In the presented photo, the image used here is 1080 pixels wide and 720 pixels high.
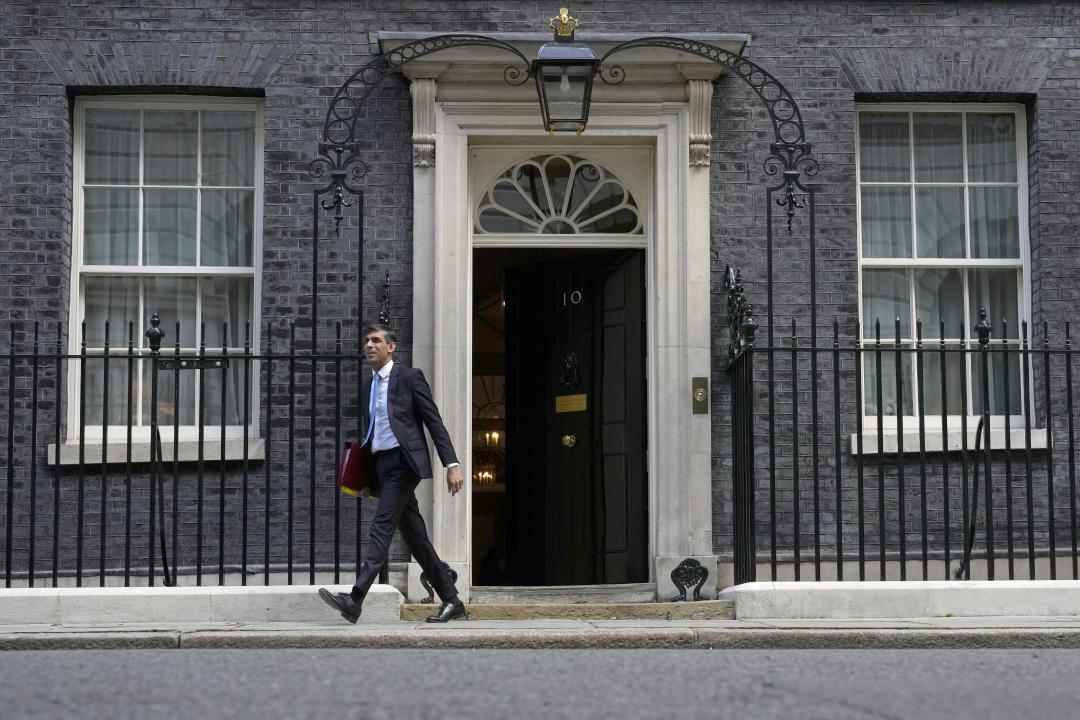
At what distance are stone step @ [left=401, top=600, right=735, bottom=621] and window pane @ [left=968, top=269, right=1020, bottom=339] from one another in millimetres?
3261

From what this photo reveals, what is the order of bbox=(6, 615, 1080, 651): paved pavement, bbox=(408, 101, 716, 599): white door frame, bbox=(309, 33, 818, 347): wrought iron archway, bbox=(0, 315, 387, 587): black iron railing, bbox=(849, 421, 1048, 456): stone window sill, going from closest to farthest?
bbox=(6, 615, 1080, 651): paved pavement < bbox=(309, 33, 818, 347): wrought iron archway < bbox=(0, 315, 387, 587): black iron railing < bbox=(408, 101, 716, 599): white door frame < bbox=(849, 421, 1048, 456): stone window sill

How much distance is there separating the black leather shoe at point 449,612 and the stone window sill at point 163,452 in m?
2.23

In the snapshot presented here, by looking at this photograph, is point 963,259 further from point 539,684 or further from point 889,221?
point 539,684

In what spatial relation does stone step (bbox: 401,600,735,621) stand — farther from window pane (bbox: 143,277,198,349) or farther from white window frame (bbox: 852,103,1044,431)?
window pane (bbox: 143,277,198,349)

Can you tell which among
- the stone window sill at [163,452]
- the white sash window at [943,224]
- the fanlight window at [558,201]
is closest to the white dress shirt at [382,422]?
the stone window sill at [163,452]

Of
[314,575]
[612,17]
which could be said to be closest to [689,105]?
[612,17]

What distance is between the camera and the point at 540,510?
11625mm

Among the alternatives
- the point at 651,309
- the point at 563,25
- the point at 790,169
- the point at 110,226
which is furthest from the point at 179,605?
the point at 790,169

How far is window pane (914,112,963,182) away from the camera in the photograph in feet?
36.6

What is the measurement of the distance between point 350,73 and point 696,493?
3718 millimetres

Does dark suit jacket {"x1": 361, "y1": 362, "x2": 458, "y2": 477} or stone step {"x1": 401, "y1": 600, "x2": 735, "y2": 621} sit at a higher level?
dark suit jacket {"x1": 361, "y1": 362, "x2": 458, "y2": 477}

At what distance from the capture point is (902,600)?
8.91 meters

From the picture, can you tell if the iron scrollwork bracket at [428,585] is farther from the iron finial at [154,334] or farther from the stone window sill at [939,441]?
the stone window sill at [939,441]

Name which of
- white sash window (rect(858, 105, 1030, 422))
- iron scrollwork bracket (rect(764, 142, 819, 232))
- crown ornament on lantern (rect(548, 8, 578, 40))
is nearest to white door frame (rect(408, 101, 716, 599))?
iron scrollwork bracket (rect(764, 142, 819, 232))
